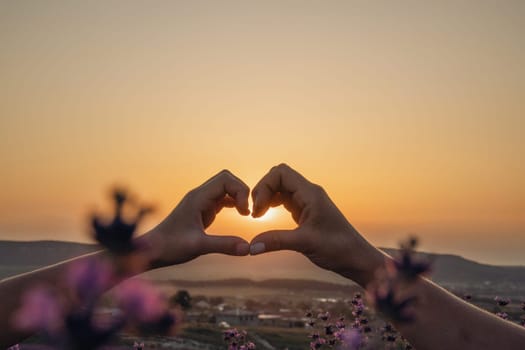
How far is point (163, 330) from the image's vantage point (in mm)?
974

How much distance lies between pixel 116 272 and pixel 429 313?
9.99ft

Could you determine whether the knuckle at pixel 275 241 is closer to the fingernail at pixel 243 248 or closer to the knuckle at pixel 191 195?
the fingernail at pixel 243 248

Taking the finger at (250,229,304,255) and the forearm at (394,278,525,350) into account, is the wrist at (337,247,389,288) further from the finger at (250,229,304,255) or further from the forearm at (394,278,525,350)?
the finger at (250,229,304,255)

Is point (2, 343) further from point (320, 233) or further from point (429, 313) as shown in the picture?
point (429, 313)

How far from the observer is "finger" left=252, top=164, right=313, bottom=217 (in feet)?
13.0

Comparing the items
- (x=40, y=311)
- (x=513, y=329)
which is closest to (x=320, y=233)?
(x=513, y=329)

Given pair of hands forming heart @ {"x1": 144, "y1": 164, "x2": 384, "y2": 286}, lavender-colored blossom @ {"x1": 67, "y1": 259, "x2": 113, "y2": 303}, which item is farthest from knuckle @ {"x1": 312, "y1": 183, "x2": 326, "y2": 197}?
lavender-colored blossom @ {"x1": 67, "y1": 259, "x2": 113, "y2": 303}

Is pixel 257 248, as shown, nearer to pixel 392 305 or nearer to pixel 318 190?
pixel 318 190

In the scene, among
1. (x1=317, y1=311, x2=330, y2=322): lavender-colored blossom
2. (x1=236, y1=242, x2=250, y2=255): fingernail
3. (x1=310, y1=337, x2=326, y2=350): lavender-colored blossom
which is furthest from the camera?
(x1=317, y1=311, x2=330, y2=322): lavender-colored blossom

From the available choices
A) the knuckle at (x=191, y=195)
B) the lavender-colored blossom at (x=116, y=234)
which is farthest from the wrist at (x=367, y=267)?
the lavender-colored blossom at (x=116, y=234)

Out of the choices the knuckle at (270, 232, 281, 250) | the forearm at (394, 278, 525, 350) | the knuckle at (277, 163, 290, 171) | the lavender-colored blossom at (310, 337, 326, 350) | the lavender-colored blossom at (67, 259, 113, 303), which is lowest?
the lavender-colored blossom at (310, 337, 326, 350)

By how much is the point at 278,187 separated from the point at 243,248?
0.54 metres

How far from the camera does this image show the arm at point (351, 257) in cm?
366

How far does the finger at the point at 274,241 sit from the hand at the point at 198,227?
0.23ft
